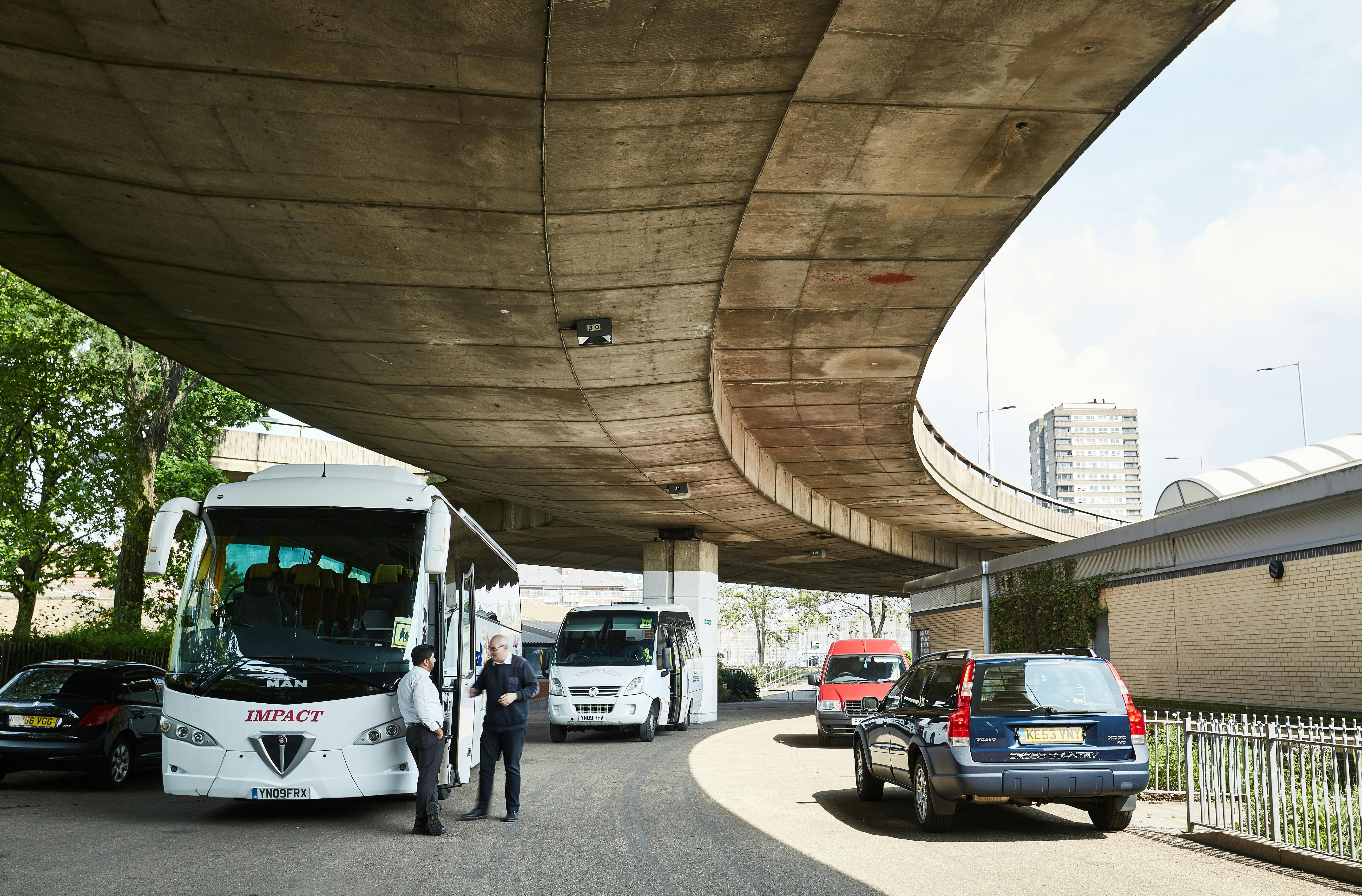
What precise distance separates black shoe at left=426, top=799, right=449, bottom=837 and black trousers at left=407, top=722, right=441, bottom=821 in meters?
0.04

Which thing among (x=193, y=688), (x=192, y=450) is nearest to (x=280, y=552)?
(x=193, y=688)

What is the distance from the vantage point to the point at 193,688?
10.1 metres

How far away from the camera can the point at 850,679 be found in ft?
76.9

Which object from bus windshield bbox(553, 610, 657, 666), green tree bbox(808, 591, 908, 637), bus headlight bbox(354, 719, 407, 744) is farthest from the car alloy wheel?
green tree bbox(808, 591, 908, 637)

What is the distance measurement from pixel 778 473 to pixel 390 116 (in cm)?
1953

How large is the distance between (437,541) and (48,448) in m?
15.8

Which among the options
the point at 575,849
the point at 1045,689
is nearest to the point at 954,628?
the point at 1045,689

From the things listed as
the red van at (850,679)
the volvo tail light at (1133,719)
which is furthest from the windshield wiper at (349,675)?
the red van at (850,679)

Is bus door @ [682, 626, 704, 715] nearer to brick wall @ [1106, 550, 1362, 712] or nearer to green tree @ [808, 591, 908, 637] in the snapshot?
brick wall @ [1106, 550, 1362, 712]

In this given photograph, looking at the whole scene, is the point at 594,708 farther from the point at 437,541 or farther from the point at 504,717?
the point at 437,541

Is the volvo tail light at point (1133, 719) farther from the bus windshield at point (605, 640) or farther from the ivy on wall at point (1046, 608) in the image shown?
the bus windshield at point (605, 640)

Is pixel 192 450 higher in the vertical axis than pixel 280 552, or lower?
higher

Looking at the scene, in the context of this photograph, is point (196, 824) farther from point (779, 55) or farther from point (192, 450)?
point (192, 450)

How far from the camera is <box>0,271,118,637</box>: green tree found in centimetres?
2127
